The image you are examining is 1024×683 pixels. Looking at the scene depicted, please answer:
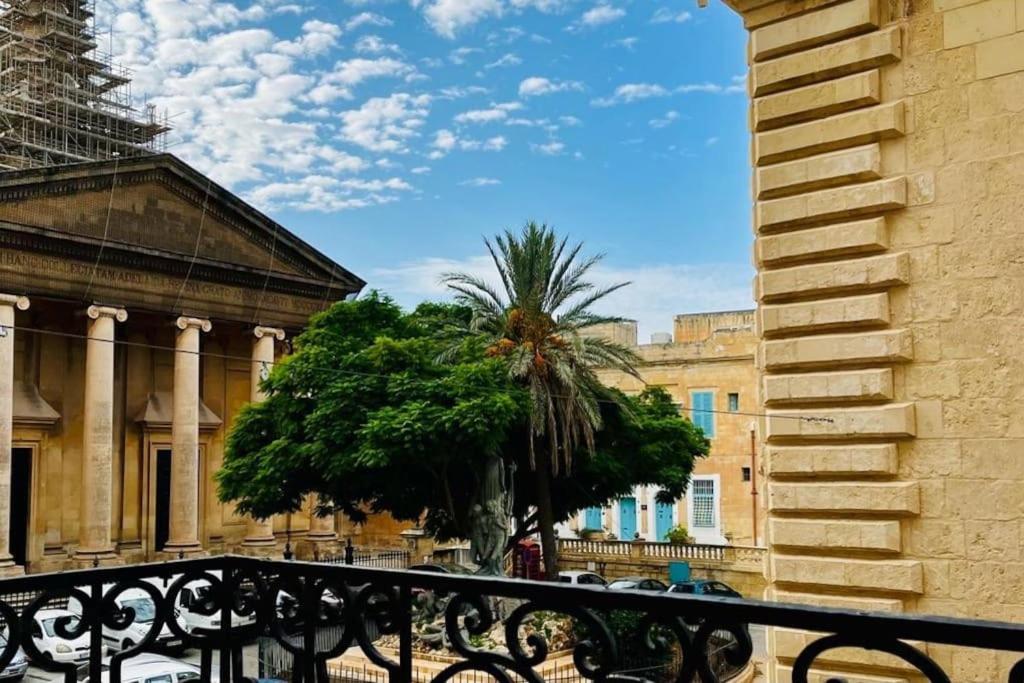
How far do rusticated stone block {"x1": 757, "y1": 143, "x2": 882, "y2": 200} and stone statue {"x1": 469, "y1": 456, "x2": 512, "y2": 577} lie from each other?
16735mm

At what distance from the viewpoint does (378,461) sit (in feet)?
73.8

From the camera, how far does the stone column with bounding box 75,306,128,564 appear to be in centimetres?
3016

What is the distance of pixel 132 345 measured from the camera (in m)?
34.2

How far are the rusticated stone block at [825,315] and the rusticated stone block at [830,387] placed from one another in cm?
37

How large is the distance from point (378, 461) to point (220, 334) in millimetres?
16973

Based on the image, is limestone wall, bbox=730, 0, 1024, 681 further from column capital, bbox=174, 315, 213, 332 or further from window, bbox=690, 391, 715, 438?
window, bbox=690, 391, 715, 438

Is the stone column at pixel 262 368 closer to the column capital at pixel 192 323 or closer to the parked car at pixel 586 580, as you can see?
the column capital at pixel 192 323

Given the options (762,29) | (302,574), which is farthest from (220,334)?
(302,574)

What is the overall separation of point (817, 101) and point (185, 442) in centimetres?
2879

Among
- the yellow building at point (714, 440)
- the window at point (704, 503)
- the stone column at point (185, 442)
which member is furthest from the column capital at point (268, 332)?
the window at point (704, 503)

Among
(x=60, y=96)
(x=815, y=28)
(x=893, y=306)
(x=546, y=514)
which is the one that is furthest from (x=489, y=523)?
(x=60, y=96)

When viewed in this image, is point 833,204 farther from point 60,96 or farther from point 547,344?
point 60,96

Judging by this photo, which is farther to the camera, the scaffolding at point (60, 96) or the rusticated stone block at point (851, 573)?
the scaffolding at point (60, 96)

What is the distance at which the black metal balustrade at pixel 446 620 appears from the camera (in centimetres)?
226
